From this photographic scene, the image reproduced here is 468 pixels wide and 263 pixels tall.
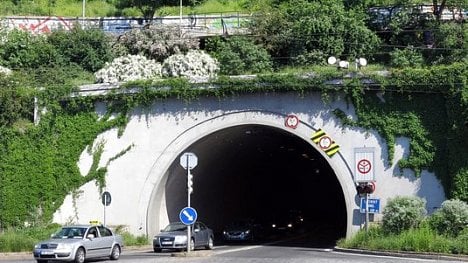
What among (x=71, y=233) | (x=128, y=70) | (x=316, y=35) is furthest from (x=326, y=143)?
(x=71, y=233)

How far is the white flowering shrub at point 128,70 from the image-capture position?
36531 millimetres

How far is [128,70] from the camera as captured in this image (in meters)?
36.6

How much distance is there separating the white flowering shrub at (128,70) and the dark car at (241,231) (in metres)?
10.3

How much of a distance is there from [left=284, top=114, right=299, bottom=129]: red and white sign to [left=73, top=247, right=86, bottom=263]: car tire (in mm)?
13323

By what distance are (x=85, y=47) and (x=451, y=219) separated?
74.7 ft

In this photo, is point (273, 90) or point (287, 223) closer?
point (273, 90)

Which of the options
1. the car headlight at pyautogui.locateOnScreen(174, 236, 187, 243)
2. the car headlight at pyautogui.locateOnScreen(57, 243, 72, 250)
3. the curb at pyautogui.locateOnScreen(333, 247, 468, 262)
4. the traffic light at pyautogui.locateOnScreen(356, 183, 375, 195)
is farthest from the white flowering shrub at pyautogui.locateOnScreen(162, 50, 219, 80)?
the car headlight at pyautogui.locateOnScreen(57, 243, 72, 250)

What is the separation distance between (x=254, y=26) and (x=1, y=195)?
1649 centimetres

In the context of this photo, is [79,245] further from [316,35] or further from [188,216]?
[316,35]

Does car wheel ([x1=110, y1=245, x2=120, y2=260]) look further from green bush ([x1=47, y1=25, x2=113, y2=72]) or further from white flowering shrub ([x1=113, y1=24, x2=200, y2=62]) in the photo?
green bush ([x1=47, y1=25, x2=113, y2=72])

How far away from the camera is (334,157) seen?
3375 centimetres

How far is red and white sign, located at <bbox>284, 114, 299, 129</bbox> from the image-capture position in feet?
112

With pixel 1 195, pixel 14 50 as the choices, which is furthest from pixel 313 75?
pixel 14 50

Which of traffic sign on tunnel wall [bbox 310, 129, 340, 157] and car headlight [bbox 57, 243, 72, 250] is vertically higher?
traffic sign on tunnel wall [bbox 310, 129, 340, 157]
